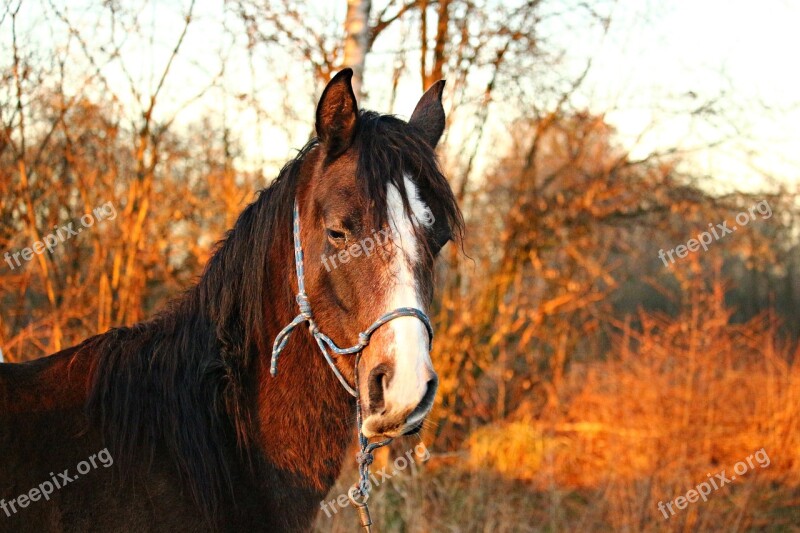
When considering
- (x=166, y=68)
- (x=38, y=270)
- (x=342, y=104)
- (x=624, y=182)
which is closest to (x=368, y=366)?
(x=342, y=104)

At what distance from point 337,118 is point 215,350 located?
95cm

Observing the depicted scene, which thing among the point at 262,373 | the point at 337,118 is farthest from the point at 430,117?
the point at 262,373

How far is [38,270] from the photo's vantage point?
621 cm

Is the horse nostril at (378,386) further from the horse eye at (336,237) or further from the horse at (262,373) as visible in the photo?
the horse eye at (336,237)

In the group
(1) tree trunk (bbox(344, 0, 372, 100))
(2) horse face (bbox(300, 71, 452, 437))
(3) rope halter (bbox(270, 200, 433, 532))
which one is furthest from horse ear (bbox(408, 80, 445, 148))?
(1) tree trunk (bbox(344, 0, 372, 100))

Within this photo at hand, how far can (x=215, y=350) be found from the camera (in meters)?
2.55

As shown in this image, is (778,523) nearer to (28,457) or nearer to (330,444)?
(330,444)

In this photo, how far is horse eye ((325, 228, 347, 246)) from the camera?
7.85 feet

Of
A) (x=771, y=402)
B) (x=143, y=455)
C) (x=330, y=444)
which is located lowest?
(x=771, y=402)

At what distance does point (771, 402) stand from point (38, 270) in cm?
830

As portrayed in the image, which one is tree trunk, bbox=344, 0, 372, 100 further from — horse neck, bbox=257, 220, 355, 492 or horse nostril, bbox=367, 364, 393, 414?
horse nostril, bbox=367, 364, 393, 414

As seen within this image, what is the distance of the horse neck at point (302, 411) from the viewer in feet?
8.27

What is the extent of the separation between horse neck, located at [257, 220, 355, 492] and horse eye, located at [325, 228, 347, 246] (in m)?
0.25

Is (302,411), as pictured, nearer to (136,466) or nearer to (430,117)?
(136,466)
